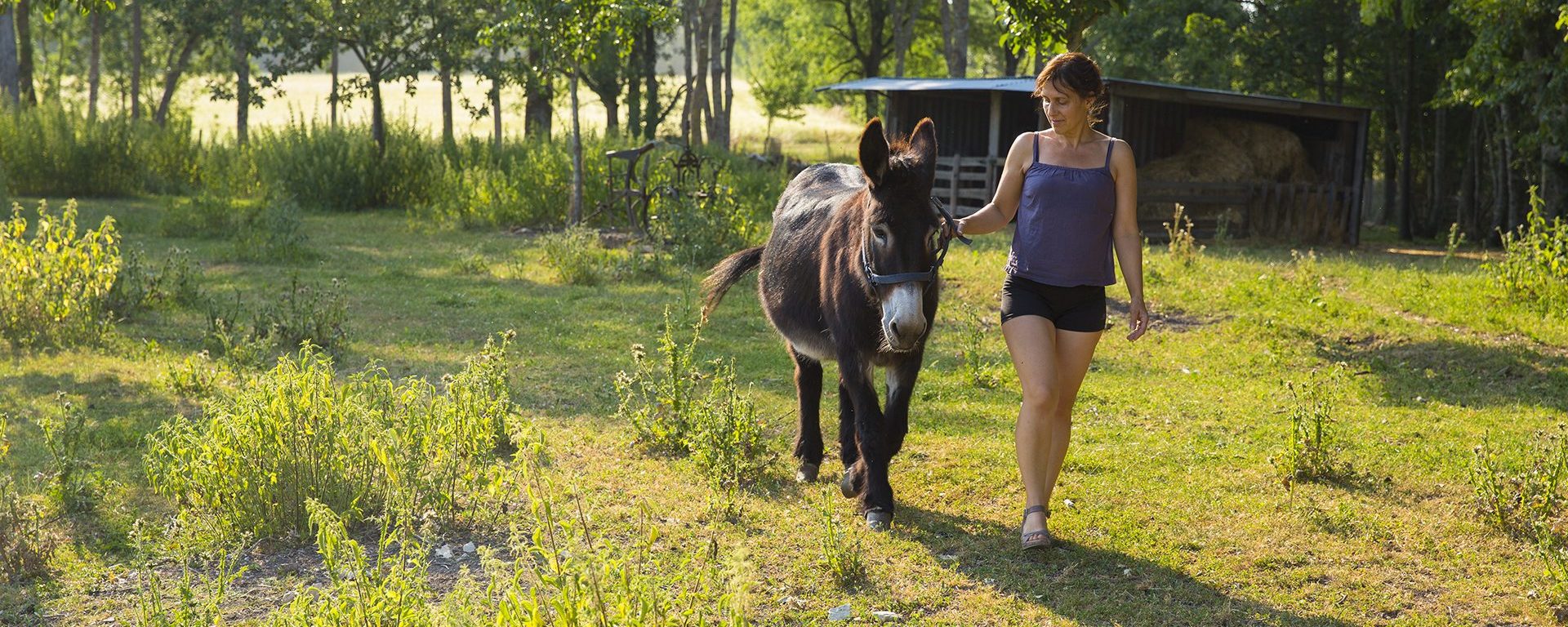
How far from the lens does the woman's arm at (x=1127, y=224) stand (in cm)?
450

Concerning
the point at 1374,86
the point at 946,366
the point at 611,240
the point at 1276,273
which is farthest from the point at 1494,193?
the point at 946,366

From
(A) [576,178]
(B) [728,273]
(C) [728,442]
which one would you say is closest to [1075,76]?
(C) [728,442]

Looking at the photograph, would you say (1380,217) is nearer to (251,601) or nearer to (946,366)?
(946,366)

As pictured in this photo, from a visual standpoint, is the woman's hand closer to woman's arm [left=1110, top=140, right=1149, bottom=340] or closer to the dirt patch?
woman's arm [left=1110, top=140, right=1149, bottom=340]

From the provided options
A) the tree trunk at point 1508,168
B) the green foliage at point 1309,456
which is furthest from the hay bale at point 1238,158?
the green foliage at point 1309,456

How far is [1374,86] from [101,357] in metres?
25.8

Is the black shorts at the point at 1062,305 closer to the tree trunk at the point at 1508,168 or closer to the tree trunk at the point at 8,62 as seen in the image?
the tree trunk at the point at 1508,168

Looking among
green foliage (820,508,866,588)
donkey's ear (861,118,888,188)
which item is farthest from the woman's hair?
green foliage (820,508,866,588)

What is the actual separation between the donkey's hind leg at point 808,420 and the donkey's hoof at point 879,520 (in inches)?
28.8

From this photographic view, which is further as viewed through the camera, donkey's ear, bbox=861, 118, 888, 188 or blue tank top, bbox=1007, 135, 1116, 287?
blue tank top, bbox=1007, 135, 1116, 287

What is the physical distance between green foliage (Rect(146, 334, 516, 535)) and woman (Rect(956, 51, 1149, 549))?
7.28 ft

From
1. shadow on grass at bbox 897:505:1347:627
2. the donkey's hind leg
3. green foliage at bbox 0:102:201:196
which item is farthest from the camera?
green foliage at bbox 0:102:201:196

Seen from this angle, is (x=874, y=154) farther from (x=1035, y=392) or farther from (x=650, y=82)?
(x=650, y=82)

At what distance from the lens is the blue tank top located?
14.6ft
